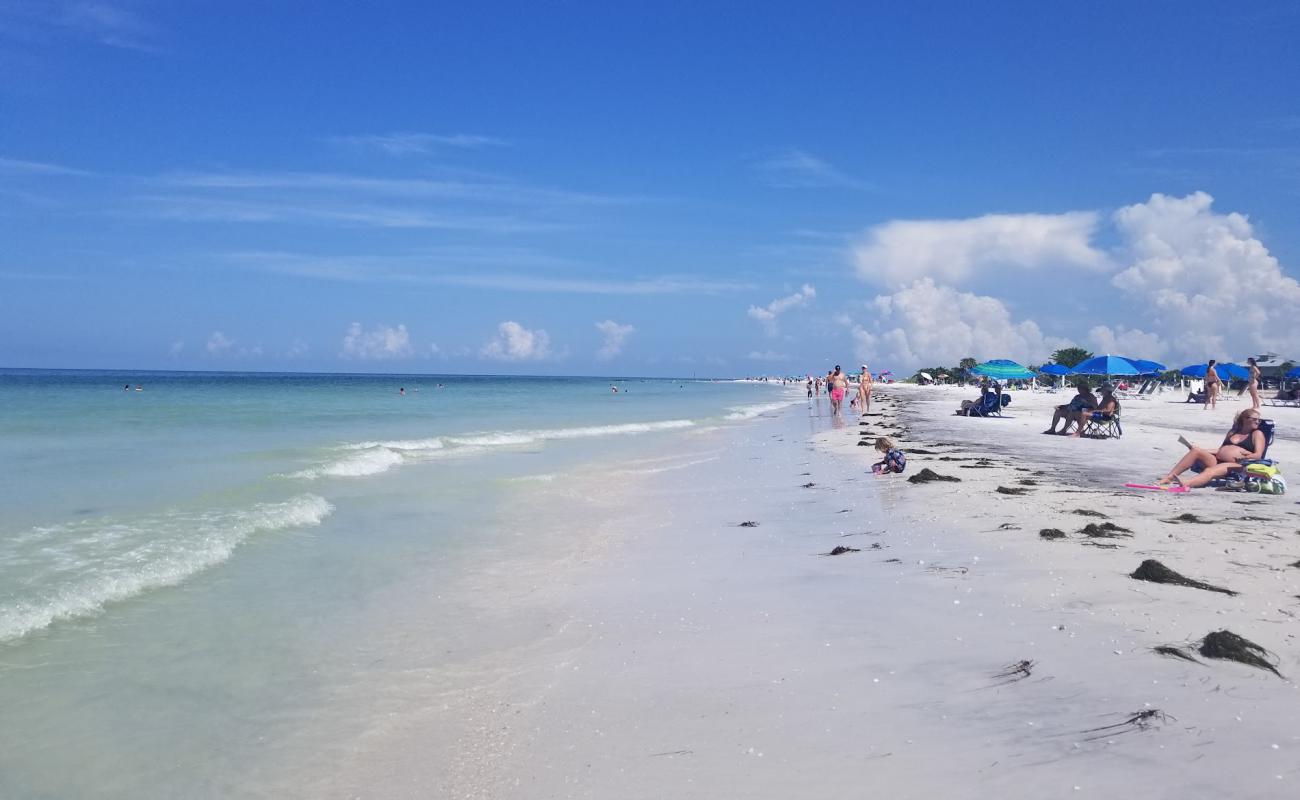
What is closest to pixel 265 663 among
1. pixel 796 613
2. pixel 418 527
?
pixel 796 613

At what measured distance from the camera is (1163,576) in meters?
6.41

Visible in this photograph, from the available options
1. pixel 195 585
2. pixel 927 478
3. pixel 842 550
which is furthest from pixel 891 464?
pixel 195 585

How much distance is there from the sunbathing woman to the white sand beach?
847 millimetres

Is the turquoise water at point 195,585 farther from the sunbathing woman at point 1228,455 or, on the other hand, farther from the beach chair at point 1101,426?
the beach chair at point 1101,426

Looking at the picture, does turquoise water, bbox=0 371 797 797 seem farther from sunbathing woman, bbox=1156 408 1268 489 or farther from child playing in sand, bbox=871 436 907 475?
sunbathing woman, bbox=1156 408 1268 489

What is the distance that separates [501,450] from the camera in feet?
75.8

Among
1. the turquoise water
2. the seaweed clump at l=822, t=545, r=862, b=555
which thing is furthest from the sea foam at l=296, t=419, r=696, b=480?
the seaweed clump at l=822, t=545, r=862, b=555

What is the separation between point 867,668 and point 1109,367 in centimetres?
3328

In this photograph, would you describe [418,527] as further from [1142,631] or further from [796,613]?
[1142,631]

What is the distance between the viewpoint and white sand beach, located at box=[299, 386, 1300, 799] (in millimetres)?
3812

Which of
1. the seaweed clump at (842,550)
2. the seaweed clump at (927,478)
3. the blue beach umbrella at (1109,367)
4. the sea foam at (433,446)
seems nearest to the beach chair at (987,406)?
the blue beach umbrella at (1109,367)

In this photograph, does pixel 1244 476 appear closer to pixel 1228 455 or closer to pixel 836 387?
pixel 1228 455

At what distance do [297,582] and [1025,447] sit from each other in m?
17.5

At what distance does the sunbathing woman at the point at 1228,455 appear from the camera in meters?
11.3
